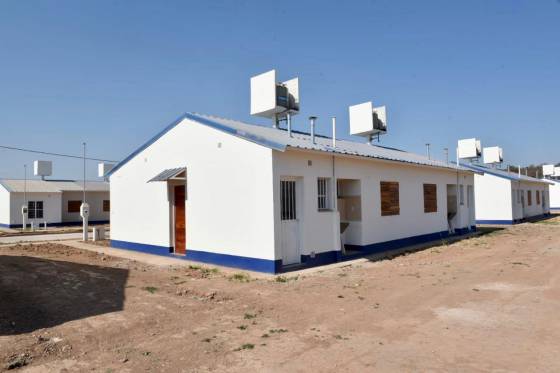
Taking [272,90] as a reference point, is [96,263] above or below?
below

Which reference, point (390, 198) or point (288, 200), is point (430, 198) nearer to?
point (390, 198)

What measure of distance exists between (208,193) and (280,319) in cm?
600

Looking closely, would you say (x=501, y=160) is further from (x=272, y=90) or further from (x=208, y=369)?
(x=208, y=369)

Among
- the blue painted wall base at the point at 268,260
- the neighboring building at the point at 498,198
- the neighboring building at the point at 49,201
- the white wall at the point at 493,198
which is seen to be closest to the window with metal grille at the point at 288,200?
the blue painted wall base at the point at 268,260

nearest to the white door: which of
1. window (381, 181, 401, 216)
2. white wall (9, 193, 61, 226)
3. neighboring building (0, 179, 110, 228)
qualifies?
window (381, 181, 401, 216)

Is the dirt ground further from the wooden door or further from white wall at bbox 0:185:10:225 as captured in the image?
white wall at bbox 0:185:10:225

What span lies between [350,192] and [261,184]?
4274 millimetres

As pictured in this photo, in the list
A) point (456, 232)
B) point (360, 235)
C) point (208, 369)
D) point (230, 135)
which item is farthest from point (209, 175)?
point (456, 232)

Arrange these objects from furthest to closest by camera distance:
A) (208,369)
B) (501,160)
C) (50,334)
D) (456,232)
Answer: (501,160) → (456,232) → (50,334) → (208,369)

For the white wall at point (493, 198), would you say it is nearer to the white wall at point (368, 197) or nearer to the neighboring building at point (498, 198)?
the neighboring building at point (498, 198)

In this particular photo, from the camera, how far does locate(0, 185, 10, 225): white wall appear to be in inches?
1169

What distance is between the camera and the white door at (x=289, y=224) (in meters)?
10.6

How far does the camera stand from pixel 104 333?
18.5ft

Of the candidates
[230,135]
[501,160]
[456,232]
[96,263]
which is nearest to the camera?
[230,135]
